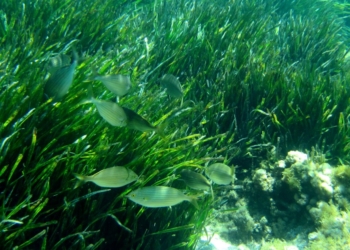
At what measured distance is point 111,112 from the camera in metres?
2.68

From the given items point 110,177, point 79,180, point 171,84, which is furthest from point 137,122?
point 171,84

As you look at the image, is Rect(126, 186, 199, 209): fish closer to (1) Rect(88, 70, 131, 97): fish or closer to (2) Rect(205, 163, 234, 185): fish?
(2) Rect(205, 163, 234, 185): fish

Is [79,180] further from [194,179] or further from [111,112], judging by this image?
[194,179]

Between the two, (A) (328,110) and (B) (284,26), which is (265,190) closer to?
(A) (328,110)

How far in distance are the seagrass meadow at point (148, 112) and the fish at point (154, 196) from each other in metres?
0.21

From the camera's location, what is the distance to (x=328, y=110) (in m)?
4.57

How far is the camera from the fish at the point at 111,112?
2.67m

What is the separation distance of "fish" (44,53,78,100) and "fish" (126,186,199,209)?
1010 mm

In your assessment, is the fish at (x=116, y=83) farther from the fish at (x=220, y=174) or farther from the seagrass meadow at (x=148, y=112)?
the fish at (x=220, y=174)

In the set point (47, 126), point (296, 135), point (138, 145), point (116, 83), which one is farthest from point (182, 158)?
point (296, 135)

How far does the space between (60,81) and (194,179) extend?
4.69 feet

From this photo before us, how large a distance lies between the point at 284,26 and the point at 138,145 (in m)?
6.78

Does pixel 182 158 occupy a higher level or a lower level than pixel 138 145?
lower

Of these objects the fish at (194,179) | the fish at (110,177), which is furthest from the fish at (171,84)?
the fish at (110,177)
